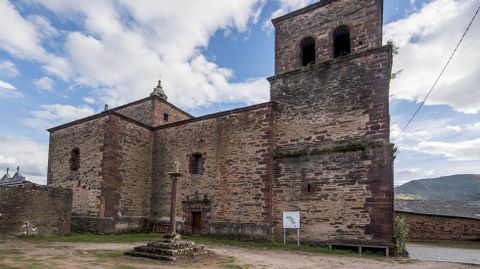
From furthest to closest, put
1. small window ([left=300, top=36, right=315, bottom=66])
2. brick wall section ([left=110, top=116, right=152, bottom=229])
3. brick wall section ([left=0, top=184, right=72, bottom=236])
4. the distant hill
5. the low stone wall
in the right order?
the distant hill < brick wall section ([left=110, top=116, right=152, bottom=229]) < small window ([left=300, top=36, right=315, bottom=66]) < the low stone wall < brick wall section ([left=0, top=184, right=72, bottom=236])

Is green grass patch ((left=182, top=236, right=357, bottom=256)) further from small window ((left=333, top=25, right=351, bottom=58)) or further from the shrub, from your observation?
small window ((left=333, top=25, right=351, bottom=58))

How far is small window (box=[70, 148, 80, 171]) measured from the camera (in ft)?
57.8

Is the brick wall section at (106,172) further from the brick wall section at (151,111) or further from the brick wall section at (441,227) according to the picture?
the brick wall section at (441,227)

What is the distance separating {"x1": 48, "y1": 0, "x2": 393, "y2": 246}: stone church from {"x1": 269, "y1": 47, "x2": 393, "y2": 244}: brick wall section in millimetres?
39

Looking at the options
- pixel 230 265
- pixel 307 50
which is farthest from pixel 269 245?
pixel 307 50

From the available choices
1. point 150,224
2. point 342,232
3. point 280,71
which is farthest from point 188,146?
point 342,232

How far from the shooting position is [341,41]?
50.2 ft

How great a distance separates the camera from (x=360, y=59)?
13.2 m

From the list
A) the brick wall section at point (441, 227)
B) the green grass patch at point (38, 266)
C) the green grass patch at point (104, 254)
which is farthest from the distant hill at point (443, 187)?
the green grass patch at point (38, 266)

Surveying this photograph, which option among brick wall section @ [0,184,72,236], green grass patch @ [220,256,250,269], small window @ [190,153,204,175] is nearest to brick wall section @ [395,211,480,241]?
small window @ [190,153,204,175]

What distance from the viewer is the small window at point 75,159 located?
17.6m

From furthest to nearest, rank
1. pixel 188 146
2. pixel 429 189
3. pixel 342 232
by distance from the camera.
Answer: pixel 429 189
pixel 188 146
pixel 342 232

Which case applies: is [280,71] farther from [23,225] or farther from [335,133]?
[23,225]

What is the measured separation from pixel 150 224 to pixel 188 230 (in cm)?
280
